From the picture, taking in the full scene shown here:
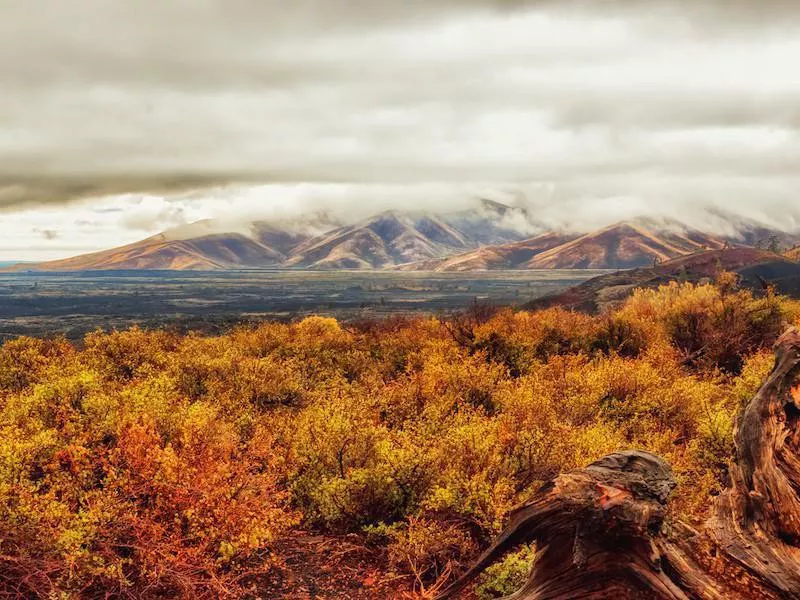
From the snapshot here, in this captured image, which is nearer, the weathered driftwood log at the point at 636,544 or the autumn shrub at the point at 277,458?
the weathered driftwood log at the point at 636,544

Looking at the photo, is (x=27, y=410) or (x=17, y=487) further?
(x=27, y=410)

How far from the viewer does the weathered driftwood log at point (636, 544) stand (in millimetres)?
5289

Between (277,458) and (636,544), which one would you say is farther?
(277,458)

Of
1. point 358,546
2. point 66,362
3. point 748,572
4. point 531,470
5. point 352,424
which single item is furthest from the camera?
point 66,362

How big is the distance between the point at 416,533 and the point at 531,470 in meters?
4.79

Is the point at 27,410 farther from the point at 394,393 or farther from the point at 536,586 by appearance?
the point at 536,586

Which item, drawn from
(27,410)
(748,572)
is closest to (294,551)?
(27,410)

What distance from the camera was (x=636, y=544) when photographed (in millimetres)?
5480

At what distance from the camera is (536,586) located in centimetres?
602

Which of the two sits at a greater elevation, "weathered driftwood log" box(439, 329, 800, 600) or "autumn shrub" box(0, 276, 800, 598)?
"weathered driftwood log" box(439, 329, 800, 600)

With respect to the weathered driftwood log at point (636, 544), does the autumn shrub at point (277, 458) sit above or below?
below

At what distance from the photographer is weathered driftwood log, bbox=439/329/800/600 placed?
17.4 feet

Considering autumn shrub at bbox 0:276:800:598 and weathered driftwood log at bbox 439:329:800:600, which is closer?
weathered driftwood log at bbox 439:329:800:600

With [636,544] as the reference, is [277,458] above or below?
below
